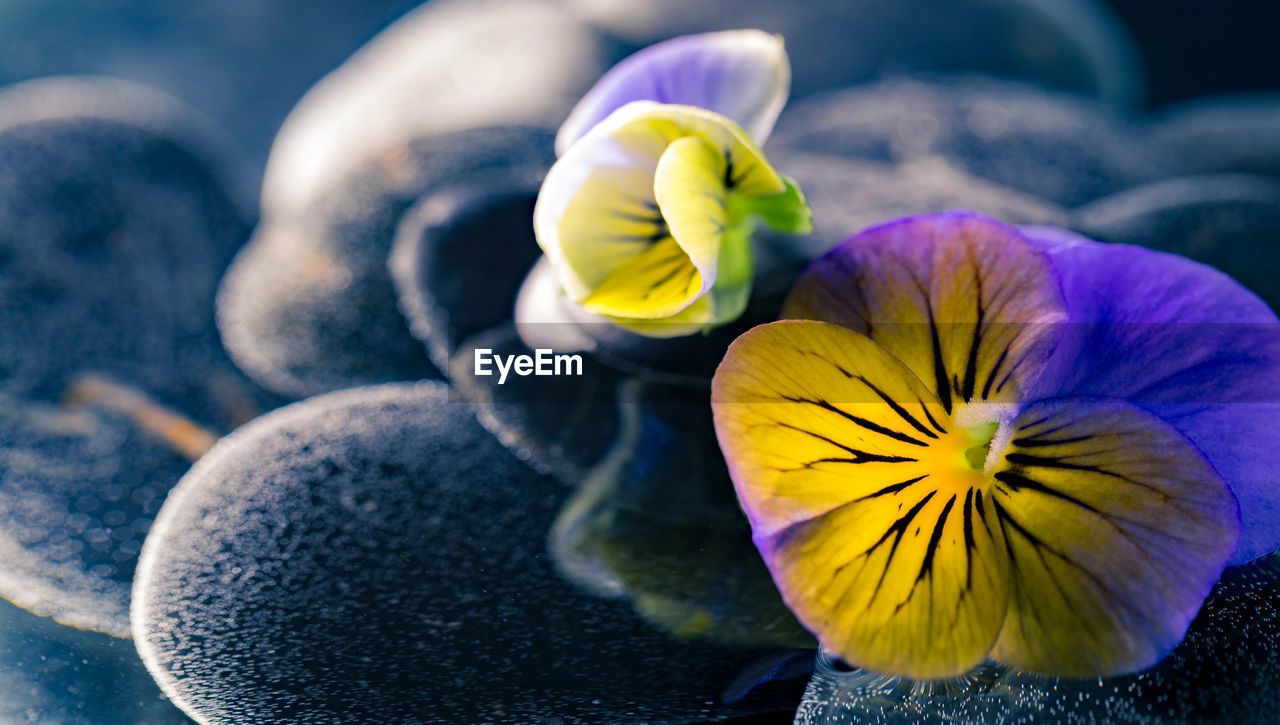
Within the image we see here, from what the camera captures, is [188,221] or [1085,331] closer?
[1085,331]

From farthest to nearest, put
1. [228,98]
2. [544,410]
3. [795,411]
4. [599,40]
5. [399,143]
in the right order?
[228,98]
[599,40]
[399,143]
[544,410]
[795,411]

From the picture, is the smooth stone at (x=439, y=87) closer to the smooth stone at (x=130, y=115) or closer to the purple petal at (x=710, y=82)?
the smooth stone at (x=130, y=115)

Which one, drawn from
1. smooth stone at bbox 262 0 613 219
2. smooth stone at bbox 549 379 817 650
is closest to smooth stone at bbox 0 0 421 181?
smooth stone at bbox 262 0 613 219

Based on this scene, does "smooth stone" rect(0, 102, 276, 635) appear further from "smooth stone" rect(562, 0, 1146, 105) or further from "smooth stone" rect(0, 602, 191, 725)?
"smooth stone" rect(562, 0, 1146, 105)

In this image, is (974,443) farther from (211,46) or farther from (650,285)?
(211,46)

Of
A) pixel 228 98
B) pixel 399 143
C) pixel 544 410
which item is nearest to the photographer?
pixel 544 410

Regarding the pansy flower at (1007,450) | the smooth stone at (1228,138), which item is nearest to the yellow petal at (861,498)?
the pansy flower at (1007,450)

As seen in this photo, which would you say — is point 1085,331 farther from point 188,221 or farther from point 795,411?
point 188,221

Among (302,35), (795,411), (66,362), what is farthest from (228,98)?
(795,411)
